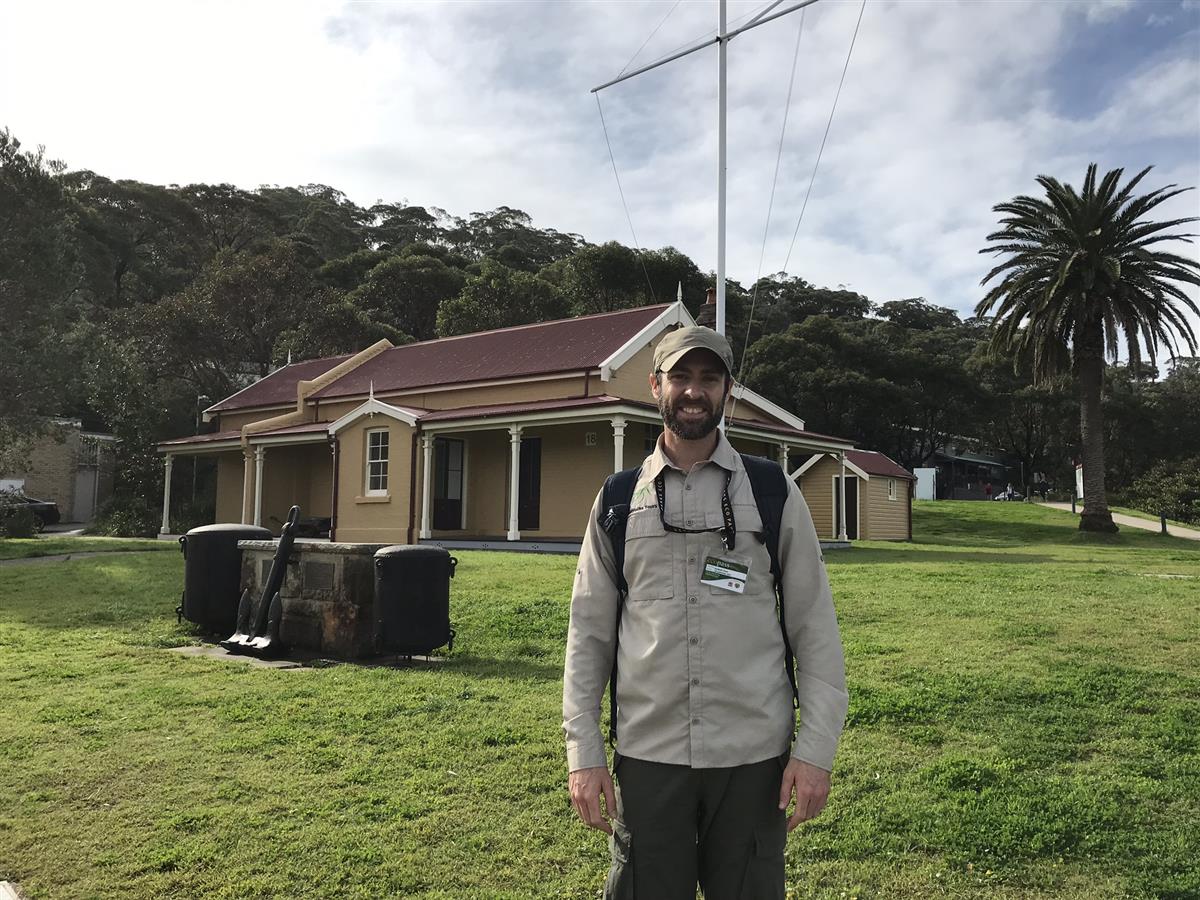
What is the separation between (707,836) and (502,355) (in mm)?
22656

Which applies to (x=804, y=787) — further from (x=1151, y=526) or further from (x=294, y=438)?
(x=1151, y=526)

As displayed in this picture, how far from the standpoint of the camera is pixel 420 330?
52.9m

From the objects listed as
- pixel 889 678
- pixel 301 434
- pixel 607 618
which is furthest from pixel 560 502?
pixel 607 618

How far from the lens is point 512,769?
5.45m

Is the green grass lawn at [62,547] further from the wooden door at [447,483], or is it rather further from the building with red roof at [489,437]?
the wooden door at [447,483]

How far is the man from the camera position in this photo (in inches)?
99.3

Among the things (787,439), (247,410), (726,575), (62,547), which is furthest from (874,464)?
(726,575)

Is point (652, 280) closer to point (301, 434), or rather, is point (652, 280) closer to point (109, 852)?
point (301, 434)

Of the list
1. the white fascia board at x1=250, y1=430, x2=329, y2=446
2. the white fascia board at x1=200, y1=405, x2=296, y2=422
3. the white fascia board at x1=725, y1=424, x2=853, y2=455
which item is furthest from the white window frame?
the white fascia board at x1=725, y1=424, x2=853, y2=455

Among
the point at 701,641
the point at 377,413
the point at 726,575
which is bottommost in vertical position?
the point at 701,641

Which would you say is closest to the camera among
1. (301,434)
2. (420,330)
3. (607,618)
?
(607,618)

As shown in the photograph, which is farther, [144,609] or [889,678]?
[144,609]

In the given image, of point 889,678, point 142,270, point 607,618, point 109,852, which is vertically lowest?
point 109,852

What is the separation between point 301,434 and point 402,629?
56.7ft
